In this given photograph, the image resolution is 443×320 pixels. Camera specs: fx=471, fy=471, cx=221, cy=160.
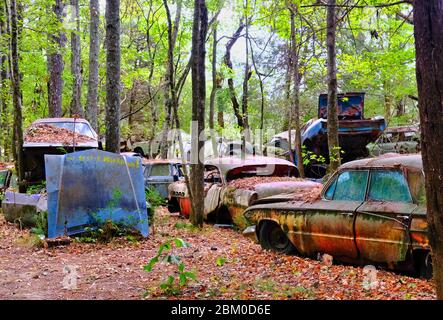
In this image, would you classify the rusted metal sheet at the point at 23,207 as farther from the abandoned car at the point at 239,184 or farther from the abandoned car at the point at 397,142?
the abandoned car at the point at 397,142

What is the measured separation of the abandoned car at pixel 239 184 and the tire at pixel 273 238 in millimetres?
1814

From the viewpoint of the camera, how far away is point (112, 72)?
35.6ft

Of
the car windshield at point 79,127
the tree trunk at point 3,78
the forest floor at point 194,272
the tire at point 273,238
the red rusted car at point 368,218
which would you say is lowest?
the forest floor at point 194,272

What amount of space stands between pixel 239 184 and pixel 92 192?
3212 millimetres

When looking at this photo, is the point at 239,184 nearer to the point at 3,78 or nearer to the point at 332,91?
the point at 332,91

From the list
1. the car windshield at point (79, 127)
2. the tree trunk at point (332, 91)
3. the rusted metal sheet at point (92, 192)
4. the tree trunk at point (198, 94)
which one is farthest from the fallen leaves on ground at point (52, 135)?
the tree trunk at point (332, 91)

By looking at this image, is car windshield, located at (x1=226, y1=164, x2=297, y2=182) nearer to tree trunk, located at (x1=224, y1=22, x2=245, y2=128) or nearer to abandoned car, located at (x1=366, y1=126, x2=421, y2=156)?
abandoned car, located at (x1=366, y1=126, x2=421, y2=156)

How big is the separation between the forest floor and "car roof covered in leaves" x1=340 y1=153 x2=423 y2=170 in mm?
1351

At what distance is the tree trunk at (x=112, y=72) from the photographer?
423 inches

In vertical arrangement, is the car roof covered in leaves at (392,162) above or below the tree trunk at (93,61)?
below

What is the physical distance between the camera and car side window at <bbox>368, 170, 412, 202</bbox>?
5.82m

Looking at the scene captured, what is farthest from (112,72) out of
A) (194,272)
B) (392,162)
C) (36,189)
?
(392,162)

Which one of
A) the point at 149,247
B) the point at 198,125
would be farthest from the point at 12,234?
the point at 198,125

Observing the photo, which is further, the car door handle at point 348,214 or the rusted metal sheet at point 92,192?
the rusted metal sheet at point 92,192
